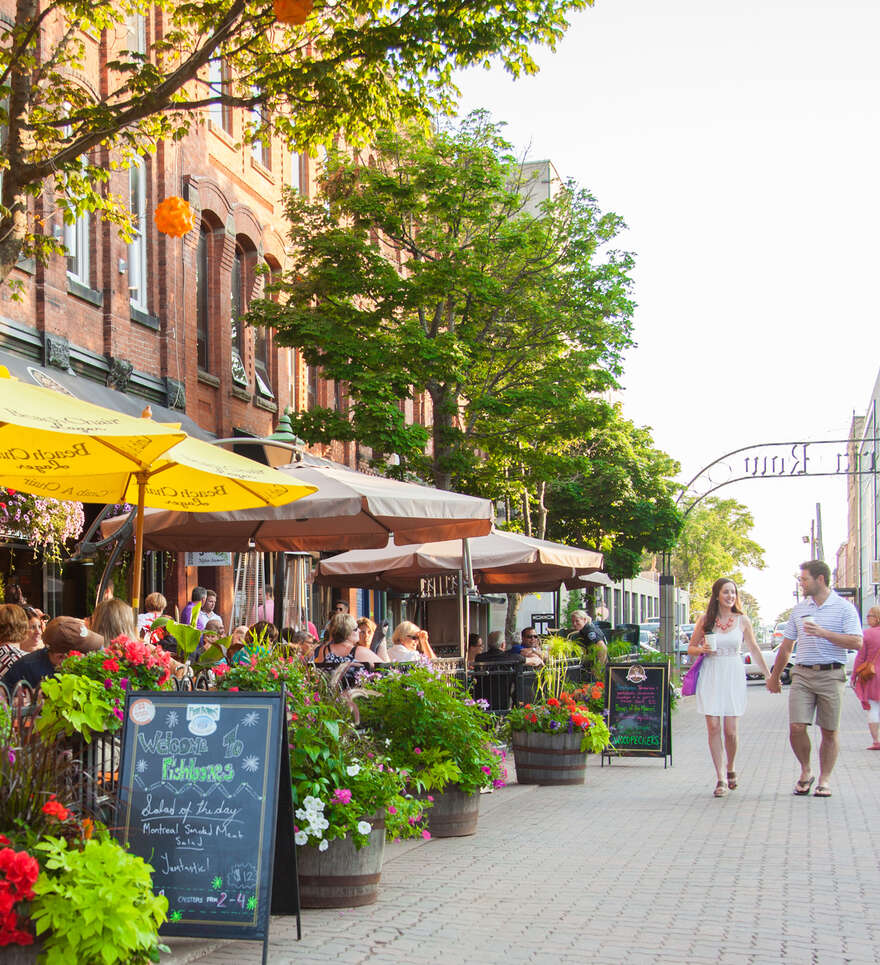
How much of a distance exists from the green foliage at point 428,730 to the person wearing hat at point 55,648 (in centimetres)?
215

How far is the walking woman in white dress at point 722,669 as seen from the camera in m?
10.8

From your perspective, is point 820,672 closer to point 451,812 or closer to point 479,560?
point 451,812

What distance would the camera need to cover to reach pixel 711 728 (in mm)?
10750

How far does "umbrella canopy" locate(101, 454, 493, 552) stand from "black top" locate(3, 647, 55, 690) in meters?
2.90

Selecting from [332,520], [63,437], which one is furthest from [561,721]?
[63,437]

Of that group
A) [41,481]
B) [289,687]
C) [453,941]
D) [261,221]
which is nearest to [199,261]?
[261,221]

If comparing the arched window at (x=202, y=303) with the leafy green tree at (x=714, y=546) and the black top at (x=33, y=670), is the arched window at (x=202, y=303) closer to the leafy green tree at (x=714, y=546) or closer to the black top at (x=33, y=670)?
the black top at (x=33, y=670)

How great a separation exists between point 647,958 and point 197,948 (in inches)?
78.5

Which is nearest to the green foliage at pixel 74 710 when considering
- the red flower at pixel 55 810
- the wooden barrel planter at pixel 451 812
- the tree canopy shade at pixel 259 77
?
the red flower at pixel 55 810

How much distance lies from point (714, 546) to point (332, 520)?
71731 mm

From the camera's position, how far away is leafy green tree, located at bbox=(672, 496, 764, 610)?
77562 millimetres

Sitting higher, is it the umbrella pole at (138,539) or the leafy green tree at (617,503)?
the leafy green tree at (617,503)

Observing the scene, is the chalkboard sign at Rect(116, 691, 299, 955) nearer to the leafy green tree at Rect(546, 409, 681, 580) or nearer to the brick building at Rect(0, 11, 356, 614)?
the brick building at Rect(0, 11, 356, 614)

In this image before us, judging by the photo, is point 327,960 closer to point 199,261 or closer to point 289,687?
point 289,687
